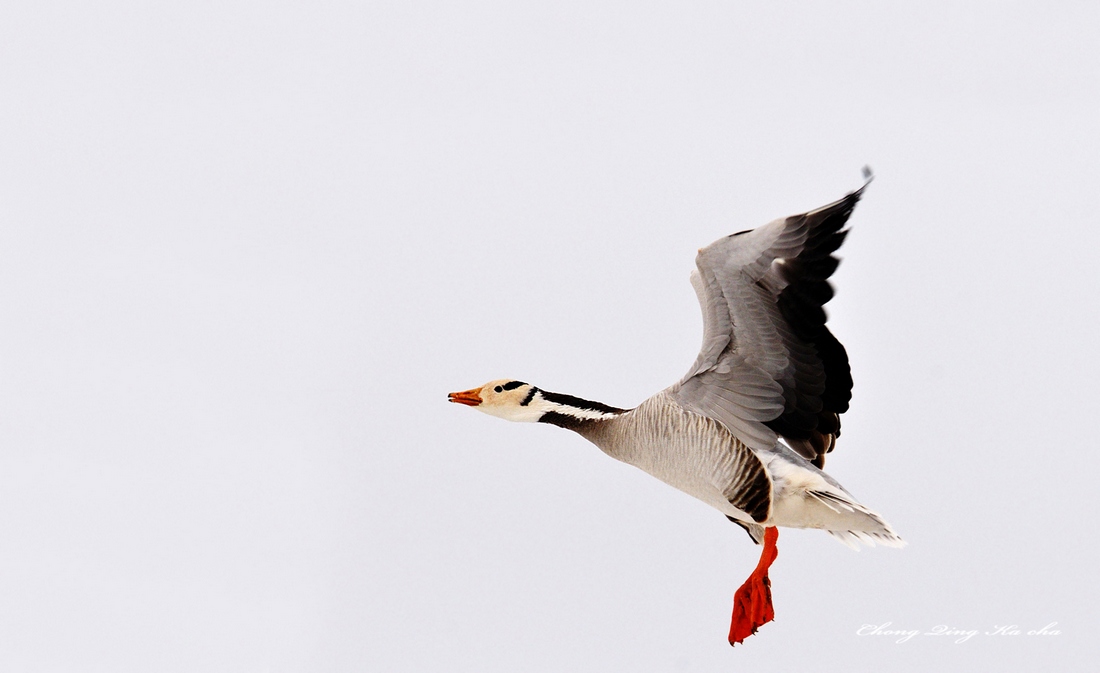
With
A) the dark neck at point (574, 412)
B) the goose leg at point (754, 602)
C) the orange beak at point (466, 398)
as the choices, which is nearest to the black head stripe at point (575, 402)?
the dark neck at point (574, 412)

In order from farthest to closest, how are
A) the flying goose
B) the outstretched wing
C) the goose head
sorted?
the goose head, the flying goose, the outstretched wing

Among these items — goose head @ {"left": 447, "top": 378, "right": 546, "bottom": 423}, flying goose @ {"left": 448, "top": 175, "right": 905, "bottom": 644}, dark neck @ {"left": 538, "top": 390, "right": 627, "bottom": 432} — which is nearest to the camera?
flying goose @ {"left": 448, "top": 175, "right": 905, "bottom": 644}

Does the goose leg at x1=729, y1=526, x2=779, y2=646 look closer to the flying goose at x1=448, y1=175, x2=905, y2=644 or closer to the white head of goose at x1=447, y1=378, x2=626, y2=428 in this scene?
the flying goose at x1=448, y1=175, x2=905, y2=644

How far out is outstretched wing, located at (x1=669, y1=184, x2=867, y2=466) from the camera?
4.49 meters

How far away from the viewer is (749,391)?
4957 millimetres

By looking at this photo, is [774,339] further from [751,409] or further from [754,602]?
[754,602]

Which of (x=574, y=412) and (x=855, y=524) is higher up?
(x=574, y=412)

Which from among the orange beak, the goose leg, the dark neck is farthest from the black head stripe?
the goose leg

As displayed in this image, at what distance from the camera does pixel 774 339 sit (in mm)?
4789

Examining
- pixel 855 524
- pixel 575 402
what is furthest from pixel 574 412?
pixel 855 524

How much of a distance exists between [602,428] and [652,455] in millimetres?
262

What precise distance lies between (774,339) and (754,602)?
132cm

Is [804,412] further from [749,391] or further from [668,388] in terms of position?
[668,388]

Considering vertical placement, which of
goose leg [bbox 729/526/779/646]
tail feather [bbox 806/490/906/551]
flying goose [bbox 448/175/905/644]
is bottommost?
goose leg [bbox 729/526/779/646]
